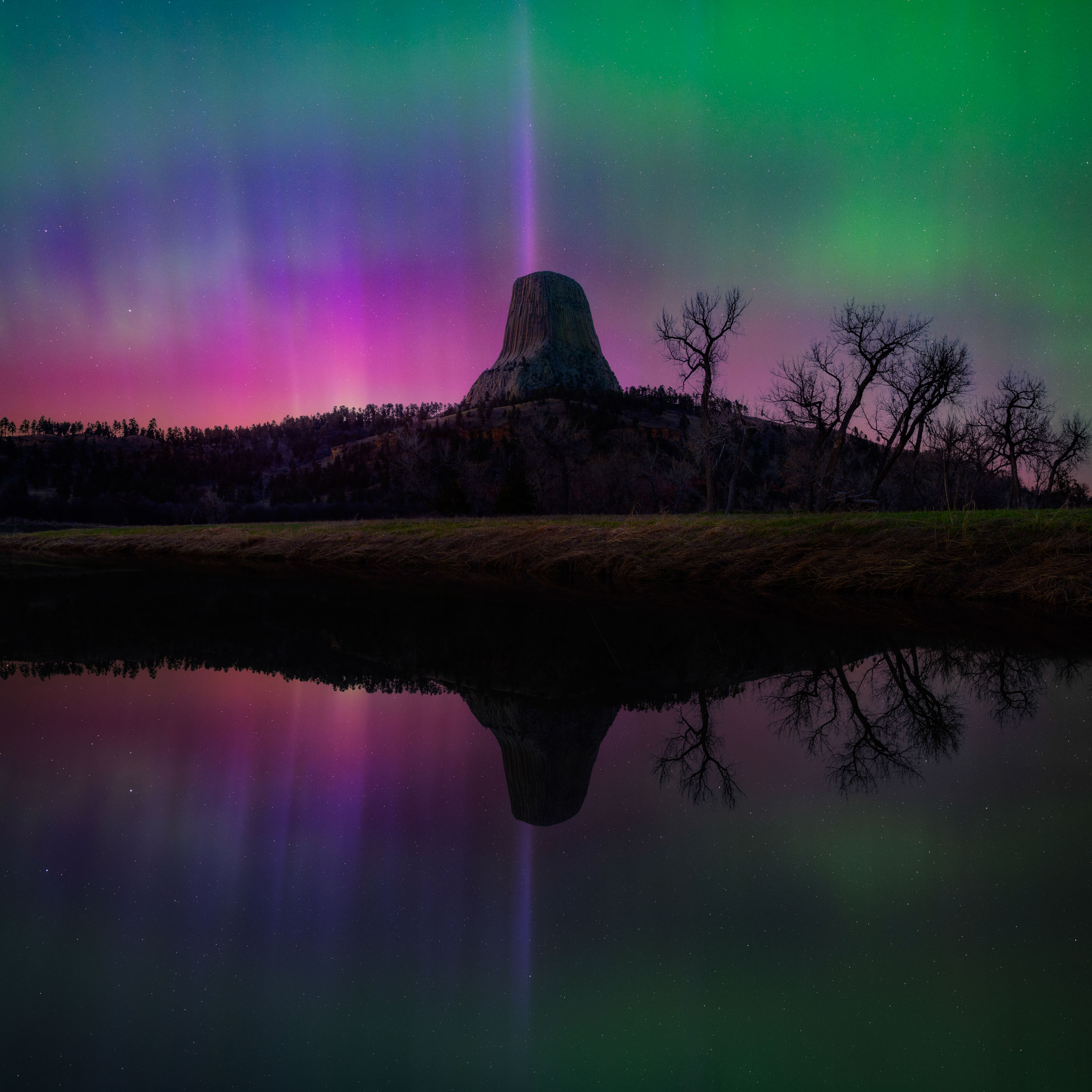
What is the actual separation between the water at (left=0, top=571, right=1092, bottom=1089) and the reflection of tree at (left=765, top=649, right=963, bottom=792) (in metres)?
0.04

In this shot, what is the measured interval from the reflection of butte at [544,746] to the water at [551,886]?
3 centimetres

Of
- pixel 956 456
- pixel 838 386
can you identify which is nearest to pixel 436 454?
pixel 838 386

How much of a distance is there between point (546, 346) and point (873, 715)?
16484 cm

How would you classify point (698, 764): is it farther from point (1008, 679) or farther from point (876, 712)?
point (1008, 679)

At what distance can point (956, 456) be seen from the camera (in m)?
52.8

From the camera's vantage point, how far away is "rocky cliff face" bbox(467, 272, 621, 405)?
151875 millimetres

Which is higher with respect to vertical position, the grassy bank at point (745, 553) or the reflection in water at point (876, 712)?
the grassy bank at point (745, 553)

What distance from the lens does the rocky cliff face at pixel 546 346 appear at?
152m

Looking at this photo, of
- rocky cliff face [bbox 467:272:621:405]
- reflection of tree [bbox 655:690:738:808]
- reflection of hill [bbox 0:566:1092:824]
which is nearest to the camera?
reflection of tree [bbox 655:690:738:808]

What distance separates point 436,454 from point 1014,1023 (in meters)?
56.0

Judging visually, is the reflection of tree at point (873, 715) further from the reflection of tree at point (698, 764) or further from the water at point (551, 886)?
the reflection of tree at point (698, 764)

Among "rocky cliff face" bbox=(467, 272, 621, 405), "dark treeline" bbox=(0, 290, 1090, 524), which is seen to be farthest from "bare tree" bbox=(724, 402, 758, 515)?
"rocky cliff face" bbox=(467, 272, 621, 405)

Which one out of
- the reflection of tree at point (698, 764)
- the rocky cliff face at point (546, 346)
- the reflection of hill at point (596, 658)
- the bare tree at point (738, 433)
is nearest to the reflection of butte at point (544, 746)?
the reflection of hill at point (596, 658)

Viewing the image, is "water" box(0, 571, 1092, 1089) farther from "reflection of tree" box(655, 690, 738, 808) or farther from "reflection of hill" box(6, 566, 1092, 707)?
"reflection of hill" box(6, 566, 1092, 707)
